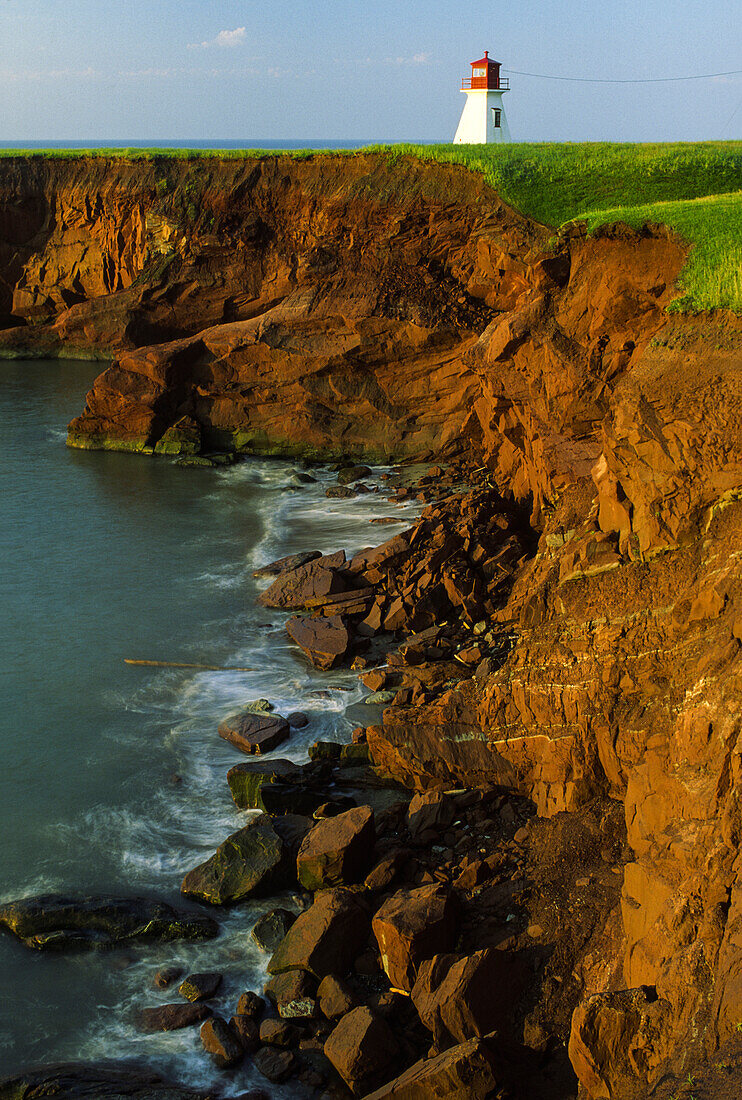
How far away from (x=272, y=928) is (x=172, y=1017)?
134cm

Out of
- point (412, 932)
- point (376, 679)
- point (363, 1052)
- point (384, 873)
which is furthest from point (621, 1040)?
point (376, 679)

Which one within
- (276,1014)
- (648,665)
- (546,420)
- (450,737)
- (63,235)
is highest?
(63,235)

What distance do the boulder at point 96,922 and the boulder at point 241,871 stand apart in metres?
0.30

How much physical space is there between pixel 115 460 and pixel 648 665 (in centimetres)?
2189

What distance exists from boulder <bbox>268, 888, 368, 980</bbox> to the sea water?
54 cm

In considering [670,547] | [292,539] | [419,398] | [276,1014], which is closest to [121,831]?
[276,1014]

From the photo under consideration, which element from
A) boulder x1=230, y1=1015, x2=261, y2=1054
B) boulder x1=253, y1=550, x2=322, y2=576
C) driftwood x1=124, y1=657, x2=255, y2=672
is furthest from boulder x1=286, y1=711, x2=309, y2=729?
boulder x1=253, y1=550, x2=322, y2=576

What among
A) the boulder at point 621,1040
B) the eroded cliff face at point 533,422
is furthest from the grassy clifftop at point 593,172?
the boulder at point 621,1040

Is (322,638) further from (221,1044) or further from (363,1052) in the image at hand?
(363,1052)

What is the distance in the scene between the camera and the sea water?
9.03 m

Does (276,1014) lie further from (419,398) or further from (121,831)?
(419,398)

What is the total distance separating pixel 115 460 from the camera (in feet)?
93.4

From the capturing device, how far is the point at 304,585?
17750 mm

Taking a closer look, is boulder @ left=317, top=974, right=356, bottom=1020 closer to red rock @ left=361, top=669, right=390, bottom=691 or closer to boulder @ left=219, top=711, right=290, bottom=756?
boulder @ left=219, top=711, right=290, bottom=756
